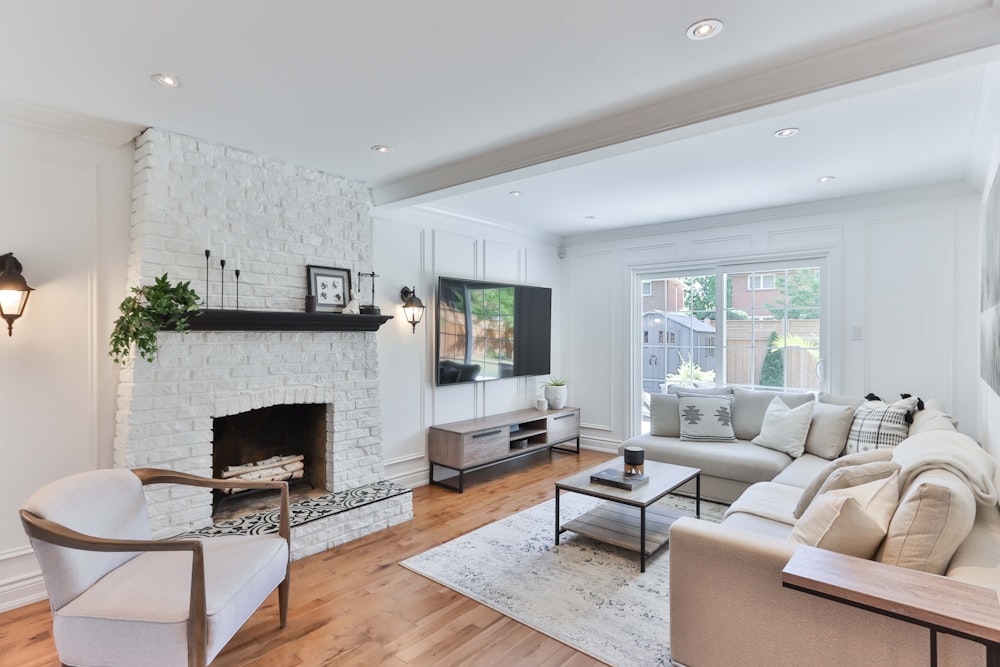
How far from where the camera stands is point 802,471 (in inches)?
137

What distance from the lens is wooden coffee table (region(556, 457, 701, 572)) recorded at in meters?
2.94

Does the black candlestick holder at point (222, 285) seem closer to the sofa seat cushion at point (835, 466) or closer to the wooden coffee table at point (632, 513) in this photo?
the wooden coffee table at point (632, 513)

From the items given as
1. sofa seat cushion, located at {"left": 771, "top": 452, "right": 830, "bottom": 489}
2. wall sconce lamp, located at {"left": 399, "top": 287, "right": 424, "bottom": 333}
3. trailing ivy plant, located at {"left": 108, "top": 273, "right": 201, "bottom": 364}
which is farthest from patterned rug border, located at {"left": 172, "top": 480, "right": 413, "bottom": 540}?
sofa seat cushion, located at {"left": 771, "top": 452, "right": 830, "bottom": 489}

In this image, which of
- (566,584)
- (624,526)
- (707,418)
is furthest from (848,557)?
(707,418)

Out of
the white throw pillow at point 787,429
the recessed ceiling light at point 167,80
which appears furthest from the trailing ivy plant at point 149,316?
the white throw pillow at point 787,429

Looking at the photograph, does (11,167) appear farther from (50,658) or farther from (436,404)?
(436,404)

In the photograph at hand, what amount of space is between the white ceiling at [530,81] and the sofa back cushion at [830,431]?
180cm

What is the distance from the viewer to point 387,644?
2.24 metres

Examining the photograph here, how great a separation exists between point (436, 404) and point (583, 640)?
2749mm

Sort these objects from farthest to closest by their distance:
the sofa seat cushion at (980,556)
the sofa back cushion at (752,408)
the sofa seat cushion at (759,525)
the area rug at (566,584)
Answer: the sofa back cushion at (752,408), the sofa seat cushion at (759,525), the area rug at (566,584), the sofa seat cushion at (980,556)

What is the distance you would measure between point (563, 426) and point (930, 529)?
401cm

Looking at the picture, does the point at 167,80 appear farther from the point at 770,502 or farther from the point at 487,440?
the point at 770,502

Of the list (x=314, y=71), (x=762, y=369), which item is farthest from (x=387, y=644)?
(x=762, y=369)

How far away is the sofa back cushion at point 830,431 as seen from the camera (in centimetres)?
380
